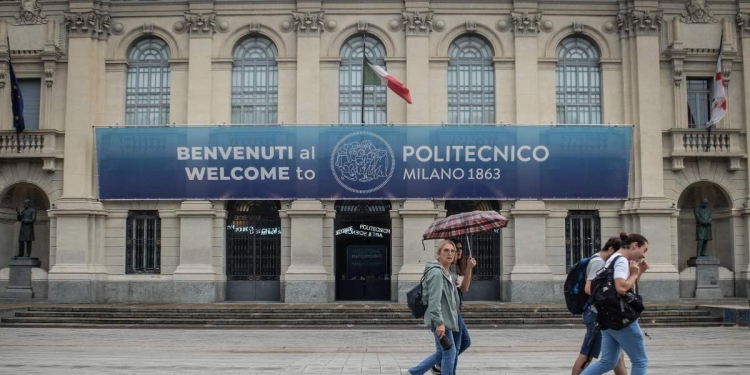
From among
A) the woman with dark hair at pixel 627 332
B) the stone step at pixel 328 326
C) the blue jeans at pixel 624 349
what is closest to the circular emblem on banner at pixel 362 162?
the stone step at pixel 328 326

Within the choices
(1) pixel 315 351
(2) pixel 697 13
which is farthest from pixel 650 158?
(1) pixel 315 351

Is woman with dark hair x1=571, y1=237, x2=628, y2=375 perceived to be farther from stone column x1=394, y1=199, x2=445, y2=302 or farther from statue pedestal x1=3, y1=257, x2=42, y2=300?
statue pedestal x1=3, y1=257, x2=42, y2=300

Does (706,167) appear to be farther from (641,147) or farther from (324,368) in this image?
(324,368)

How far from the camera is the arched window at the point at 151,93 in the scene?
3538cm

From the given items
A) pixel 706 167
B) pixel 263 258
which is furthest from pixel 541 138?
pixel 263 258

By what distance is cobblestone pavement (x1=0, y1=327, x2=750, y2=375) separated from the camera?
624 inches

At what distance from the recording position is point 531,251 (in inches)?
1332

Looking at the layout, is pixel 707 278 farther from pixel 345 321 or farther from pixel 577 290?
pixel 577 290

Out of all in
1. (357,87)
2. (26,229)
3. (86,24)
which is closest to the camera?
(86,24)

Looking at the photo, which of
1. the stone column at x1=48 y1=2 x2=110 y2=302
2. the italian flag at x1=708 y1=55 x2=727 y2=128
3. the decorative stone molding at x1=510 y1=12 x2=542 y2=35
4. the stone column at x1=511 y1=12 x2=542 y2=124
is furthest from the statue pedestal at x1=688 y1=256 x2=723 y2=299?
the stone column at x1=48 y1=2 x2=110 y2=302

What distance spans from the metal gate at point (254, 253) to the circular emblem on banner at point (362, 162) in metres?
3.22

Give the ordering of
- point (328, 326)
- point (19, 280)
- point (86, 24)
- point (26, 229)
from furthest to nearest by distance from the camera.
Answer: point (26, 229) < point (86, 24) < point (19, 280) < point (328, 326)

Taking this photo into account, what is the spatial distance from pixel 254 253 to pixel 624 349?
25.1m

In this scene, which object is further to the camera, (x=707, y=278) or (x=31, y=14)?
(x=31, y=14)
